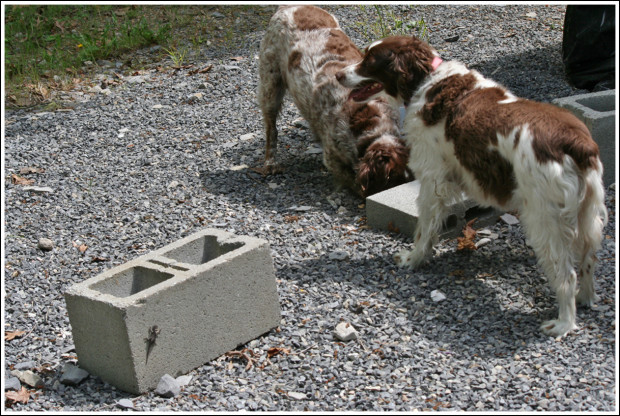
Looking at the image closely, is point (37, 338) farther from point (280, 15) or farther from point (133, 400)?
point (280, 15)

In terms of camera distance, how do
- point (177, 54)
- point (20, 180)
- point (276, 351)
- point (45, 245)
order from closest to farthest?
1. point (276, 351)
2. point (45, 245)
3. point (20, 180)
4. point (177, 54)

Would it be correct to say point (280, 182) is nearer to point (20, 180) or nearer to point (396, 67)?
point (396, 67)

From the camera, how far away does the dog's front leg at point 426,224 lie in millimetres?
4906

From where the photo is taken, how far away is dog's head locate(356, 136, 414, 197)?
19.3ft

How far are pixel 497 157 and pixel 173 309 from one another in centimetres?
194

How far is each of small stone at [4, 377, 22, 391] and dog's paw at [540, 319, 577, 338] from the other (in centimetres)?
283

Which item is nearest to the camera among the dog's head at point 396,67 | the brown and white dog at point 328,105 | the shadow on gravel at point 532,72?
the dog's head at point 396,67

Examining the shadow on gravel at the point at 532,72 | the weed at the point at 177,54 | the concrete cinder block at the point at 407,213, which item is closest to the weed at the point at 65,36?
the weed at the point at 177,54

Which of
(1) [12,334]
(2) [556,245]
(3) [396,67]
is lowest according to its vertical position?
(1) [12,334]

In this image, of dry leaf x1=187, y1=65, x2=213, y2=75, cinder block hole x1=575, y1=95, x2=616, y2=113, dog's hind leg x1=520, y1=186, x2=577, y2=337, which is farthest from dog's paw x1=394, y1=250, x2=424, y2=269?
dry leaf x1=187, y1=65, x2=213, y2=75

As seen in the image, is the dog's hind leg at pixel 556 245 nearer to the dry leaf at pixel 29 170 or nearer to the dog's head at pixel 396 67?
the dog's head at pixel 396 67

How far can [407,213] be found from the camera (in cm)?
539

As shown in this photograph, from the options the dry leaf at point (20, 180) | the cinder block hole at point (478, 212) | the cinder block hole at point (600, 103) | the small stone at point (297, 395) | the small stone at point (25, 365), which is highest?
the cinder block hole at point (600, 103)

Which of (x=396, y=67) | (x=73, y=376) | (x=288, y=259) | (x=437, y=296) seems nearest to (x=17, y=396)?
(x=73, y=376)
